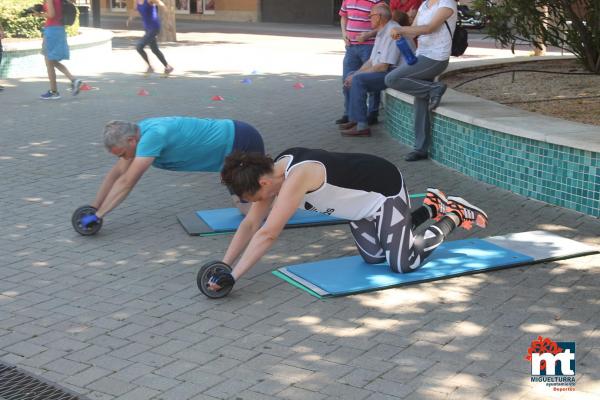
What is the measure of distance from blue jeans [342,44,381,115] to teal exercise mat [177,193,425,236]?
12.2 feet

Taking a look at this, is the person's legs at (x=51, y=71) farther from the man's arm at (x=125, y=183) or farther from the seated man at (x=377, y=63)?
the man's arm at (x=125, y=183)

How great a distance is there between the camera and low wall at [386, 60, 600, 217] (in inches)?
279

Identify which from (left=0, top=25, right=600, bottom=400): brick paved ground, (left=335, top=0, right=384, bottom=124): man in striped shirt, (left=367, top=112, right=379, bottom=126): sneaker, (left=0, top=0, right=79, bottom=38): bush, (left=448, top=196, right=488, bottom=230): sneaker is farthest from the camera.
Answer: (left=0, top=0, right=79, bottom=38): bush

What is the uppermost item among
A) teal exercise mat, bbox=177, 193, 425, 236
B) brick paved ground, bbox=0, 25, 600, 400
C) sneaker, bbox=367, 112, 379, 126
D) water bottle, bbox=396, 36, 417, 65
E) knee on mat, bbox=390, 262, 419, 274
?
water bottle, bbox=396, 36, 417, 65

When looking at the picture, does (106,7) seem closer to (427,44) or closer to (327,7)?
(327,7)

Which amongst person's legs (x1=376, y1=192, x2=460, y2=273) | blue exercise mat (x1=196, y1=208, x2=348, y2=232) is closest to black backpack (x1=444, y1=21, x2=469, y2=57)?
blue exercise mat (x1=196, y1=208, x2=348, y2=232)

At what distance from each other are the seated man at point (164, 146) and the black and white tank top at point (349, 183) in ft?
3.53

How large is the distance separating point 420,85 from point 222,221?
2939 millimetres

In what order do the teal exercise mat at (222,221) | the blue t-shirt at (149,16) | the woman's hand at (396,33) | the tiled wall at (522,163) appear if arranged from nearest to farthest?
the teal exercise mat at (222,221)
the tiled wall at (522,163)
the woman's hand at (396,33)
the blue t-shirt at (149,16)

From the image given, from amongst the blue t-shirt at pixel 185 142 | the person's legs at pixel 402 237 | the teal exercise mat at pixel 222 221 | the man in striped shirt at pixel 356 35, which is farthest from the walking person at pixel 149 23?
the person's legs at pixel 402 237

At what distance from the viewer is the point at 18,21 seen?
1684cm

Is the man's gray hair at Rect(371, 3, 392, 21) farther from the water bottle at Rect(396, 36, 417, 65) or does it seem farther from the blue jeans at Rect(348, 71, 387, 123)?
the water bottle at Rect(396, 36, 417, 65)

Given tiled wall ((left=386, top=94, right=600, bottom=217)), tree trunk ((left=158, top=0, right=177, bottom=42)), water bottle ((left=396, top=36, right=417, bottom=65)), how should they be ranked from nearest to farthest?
tiled wall ((left=386, top=94, right=600, bottom=217)), water bottle ((left=396, top=36, right=417, bottom=65)), tree trunk ((left=158, top=0, right=177, bottom=42))

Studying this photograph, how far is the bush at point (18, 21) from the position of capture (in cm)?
1672
